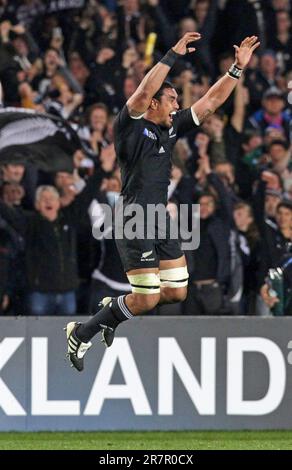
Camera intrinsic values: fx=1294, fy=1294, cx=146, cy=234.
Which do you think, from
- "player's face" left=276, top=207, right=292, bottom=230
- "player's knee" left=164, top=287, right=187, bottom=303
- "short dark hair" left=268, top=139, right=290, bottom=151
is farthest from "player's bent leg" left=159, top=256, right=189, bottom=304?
"short dark hair" left=268, top=139, right=290, bottom=151

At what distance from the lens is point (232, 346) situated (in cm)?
1229

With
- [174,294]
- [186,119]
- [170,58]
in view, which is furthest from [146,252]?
[170,58]

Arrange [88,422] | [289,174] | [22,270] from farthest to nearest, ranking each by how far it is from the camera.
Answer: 1. [289,174]
2. [22,270]
3. [88,422]

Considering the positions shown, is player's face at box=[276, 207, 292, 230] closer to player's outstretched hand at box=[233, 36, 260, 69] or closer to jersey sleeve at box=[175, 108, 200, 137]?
jersey sleeve at box=[175, 108, 200, 137]

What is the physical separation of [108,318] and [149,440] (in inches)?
60.9

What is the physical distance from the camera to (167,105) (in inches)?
420

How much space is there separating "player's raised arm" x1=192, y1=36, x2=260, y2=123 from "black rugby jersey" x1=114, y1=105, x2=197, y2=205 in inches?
14.8

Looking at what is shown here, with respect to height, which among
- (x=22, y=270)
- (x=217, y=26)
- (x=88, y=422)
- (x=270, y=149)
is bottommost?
(x=88, y=422)

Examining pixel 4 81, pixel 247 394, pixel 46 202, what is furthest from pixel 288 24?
pixel 247 394

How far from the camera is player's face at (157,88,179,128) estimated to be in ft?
34.9

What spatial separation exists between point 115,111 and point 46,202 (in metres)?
2.63

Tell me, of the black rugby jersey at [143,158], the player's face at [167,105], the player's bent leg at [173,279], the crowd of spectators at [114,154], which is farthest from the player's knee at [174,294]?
the crowd of spectators at [114,154]

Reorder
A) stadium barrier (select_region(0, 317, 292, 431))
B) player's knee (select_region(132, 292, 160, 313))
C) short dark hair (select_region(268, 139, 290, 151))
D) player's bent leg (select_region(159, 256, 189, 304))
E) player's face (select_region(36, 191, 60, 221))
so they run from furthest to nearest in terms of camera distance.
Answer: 1. short dark hair (select_region(268, 139, 290, 151))
2. player's face (select_region(36, 191, 60, 221))
3. stadium barrier (select_region(0, 317, 292, 431))
4. player's bent leg (select_region(159, 256, 189, 304))
5. player's knee (select_region(132, 292, 160, 313))

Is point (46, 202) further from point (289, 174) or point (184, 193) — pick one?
point (289, 174)
